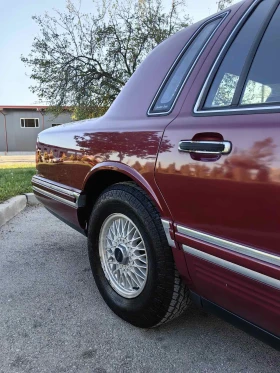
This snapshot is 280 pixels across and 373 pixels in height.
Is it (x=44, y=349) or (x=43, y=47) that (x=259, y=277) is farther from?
(x=43, y=47)

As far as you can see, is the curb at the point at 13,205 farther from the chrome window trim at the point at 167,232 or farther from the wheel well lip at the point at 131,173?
the chrome window trim at the point at 167,232

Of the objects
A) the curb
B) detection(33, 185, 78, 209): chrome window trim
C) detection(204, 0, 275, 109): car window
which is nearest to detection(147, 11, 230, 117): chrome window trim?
detection(204, 0, 275, 109): car window

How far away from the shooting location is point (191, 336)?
2.00 metres

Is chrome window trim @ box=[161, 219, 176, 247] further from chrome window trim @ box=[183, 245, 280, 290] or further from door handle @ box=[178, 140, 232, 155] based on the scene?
door handle @ box=[178, 140, 232, 155]

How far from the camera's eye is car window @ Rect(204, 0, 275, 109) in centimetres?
147

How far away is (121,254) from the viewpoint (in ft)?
7.07

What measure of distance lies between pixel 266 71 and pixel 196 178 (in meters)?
0.53

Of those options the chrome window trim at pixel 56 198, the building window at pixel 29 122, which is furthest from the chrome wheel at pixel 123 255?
the building window at pixel 29 122

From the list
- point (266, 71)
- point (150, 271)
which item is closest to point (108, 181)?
point (150, 271)

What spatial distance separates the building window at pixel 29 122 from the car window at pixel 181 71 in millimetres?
26152

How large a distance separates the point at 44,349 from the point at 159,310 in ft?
2.26

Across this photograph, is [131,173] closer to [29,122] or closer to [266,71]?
[266,71]

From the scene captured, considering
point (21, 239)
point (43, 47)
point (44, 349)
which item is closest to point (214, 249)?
point (44, 349)

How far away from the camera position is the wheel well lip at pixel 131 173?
171 centimetres
